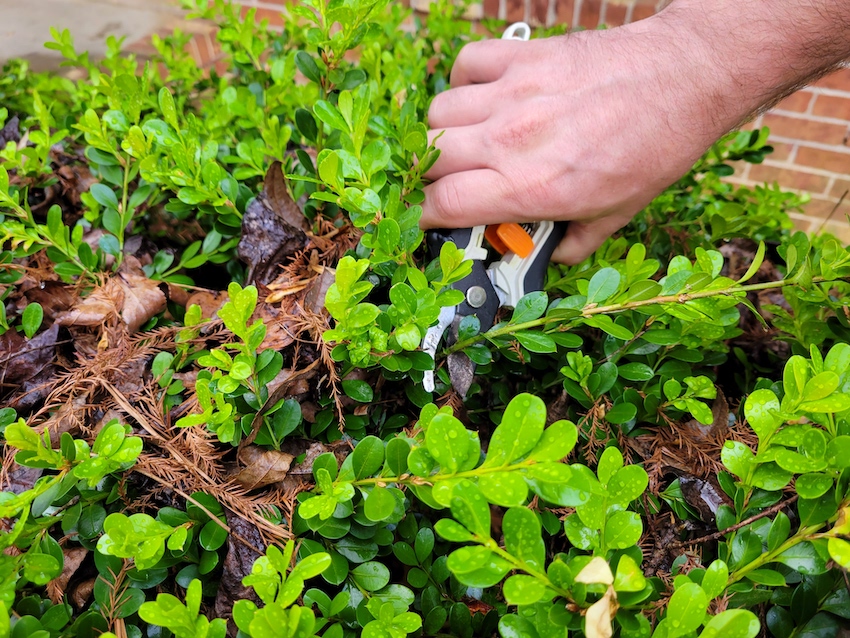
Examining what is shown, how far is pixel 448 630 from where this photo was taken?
0.70 m

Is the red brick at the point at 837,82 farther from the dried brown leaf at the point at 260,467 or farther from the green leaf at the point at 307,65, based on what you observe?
the dried brown leaf at the point at 260,467

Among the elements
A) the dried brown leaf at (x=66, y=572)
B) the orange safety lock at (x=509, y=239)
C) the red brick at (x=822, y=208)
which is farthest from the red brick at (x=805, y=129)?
the dried brown leaf at (x=66, y=572)

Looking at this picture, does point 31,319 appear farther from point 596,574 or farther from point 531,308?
point 596,574

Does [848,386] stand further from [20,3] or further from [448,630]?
[20,3]

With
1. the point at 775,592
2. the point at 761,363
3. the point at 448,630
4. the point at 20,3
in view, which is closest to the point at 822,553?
the point at 775,592

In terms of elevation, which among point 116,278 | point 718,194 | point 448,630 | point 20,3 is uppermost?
point 20,3

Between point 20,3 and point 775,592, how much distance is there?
2.76 meters

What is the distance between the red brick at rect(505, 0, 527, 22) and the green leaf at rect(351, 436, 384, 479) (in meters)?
3.26

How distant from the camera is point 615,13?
3.12 meters

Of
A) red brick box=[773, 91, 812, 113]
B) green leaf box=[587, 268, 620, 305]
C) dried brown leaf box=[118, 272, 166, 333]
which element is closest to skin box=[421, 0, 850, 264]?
green leaf box=[587, 268, 620, 305]

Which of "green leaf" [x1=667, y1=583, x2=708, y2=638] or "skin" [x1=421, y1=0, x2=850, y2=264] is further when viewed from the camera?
"skin" [x1=421, y1=0, x2=850, y2=264]

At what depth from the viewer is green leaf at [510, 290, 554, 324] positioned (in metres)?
0.75

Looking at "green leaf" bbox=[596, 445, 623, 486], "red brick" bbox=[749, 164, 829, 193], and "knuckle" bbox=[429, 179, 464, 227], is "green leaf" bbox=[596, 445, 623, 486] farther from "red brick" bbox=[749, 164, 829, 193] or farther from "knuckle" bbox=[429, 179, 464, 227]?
"red brick" bbox=[749, 164, 829, 193]

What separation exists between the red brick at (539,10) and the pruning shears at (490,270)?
2.63 m
